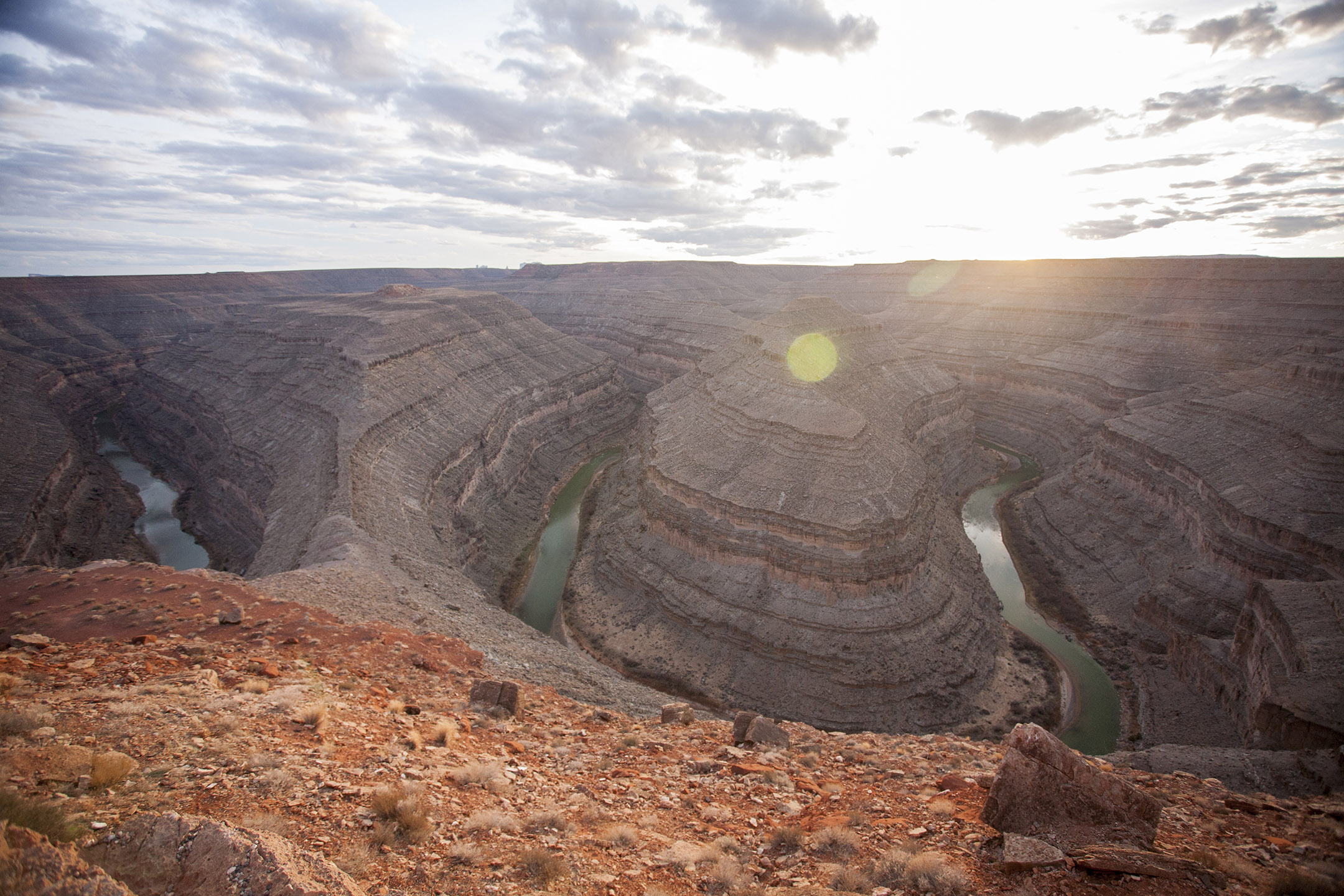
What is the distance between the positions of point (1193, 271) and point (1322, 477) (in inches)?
2584

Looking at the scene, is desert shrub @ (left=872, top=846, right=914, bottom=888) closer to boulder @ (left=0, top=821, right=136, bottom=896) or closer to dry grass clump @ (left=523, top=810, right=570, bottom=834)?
dry grass clump @ (left=523, top=810, right=570, bottom=834)

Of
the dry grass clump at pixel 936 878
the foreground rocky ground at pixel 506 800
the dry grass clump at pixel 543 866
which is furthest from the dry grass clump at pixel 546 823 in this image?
the dry grass clump at pixel 936 878

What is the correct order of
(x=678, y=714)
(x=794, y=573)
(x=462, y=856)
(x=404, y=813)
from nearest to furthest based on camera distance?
(x=462, y=856) → (x=404, y=813) → (x=678, y=714) → (x=794, y=573)

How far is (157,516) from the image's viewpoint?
49.7m

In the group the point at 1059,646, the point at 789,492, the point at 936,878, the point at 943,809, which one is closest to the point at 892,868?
the point at 936,878

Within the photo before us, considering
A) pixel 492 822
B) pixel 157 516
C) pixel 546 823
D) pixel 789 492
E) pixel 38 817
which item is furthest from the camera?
pixel 157 516

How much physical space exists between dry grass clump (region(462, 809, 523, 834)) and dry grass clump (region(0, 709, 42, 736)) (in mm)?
6530

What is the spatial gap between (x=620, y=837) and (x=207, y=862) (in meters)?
4.98

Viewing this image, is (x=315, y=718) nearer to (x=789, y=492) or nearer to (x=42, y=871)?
(x=42, y=871)

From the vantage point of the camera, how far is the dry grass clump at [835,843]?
8.91 metres

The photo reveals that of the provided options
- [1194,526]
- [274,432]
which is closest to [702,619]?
[1194,526]

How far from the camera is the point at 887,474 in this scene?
1405 inches

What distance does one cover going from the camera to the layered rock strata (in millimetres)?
29078

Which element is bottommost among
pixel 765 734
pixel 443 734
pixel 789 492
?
pixel 765 734
